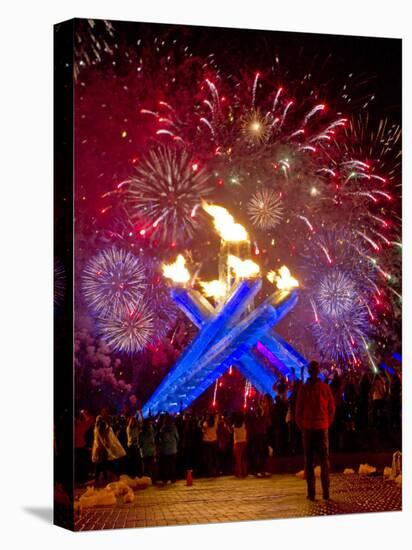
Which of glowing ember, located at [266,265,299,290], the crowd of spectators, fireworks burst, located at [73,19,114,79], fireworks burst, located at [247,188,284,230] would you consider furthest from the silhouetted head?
fireworks burst, located at [73,19,114,79]

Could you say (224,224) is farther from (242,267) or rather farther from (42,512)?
(42,512)

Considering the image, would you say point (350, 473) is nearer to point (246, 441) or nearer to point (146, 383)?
point (246, 441)

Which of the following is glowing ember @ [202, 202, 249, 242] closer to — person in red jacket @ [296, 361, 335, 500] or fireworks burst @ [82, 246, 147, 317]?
fireworks burst @ [82, 246, 147, 317]

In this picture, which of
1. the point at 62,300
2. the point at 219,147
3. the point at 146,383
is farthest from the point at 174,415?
the point at 219,147

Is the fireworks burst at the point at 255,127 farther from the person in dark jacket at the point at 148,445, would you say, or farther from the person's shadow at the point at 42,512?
the person's shadow at the point at 42,512

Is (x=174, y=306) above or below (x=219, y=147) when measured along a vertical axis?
below

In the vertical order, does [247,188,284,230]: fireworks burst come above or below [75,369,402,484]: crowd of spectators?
above

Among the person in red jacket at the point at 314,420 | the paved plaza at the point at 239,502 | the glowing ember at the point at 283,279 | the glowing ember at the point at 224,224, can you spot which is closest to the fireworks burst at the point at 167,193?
the glowing ember at the point at 224,224
